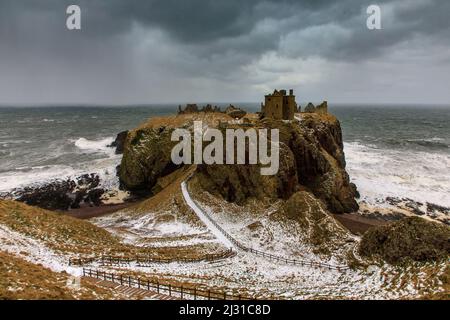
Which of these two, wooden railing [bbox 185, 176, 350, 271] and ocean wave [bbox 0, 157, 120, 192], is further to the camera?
ocean wave [bbox 0, 157, 120, 192]

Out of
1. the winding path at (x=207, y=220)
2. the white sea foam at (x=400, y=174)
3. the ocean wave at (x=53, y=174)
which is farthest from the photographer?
the ocean wave at (x=53, y=174)

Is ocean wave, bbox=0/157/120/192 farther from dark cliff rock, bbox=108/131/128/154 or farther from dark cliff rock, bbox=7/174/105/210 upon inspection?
dark cliff rock, bbox=108/131/128/154

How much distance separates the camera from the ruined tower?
66125mm

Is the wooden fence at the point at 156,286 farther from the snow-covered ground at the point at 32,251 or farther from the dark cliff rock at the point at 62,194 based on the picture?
the dark cliff rock at the point at 62,194

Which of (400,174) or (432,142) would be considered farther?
(432,142)

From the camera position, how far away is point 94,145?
120m

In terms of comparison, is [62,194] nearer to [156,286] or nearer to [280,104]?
[280,104]

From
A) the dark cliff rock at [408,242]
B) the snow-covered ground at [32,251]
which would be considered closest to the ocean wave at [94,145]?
the snow-covered ground at [32,251]

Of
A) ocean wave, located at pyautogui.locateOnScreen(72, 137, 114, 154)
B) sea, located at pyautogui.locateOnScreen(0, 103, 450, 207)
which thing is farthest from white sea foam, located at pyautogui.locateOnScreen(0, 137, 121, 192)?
ocean wave, located at pyautogui.locateOnScreen(72, 137, 114, 154)

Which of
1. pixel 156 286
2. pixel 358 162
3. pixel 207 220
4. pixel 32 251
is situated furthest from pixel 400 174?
pixel 32 251

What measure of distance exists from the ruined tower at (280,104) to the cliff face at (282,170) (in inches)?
160

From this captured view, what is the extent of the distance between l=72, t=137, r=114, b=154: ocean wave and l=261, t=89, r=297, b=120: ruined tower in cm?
6367

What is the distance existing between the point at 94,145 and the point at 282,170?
3569 inches

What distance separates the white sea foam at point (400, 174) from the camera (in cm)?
6544
